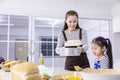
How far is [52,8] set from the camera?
11.5ft

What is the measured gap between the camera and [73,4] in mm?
3609

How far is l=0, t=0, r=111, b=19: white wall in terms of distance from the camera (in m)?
3.29

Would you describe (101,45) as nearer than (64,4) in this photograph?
Yes

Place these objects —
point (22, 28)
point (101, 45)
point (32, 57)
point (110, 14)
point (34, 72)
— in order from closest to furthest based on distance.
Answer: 1. point (34, 72)
2. point (101, 45)
3. point (32, 57)
4. point (110, 14)
5. point (22, 28)

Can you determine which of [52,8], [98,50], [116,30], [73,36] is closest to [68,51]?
[73,36]

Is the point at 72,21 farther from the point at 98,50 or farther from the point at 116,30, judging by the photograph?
the point at 116,30

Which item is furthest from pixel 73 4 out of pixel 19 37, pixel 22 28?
pixel 19 37

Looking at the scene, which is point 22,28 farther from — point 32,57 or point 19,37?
point 32,57

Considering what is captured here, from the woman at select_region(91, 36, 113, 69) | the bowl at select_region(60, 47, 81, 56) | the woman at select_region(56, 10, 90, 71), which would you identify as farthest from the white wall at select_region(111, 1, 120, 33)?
the bowl at select_region(60, 47, 81, 56)

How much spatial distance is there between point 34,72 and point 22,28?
15.6 feet

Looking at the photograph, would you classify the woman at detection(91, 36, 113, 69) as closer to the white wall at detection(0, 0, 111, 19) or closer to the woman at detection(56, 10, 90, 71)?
the woman at detection(56, 10, 90, 71)

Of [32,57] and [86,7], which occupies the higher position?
[86,7]

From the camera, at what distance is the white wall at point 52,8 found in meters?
3.29

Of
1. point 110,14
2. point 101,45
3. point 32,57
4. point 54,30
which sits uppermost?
point 110,14
